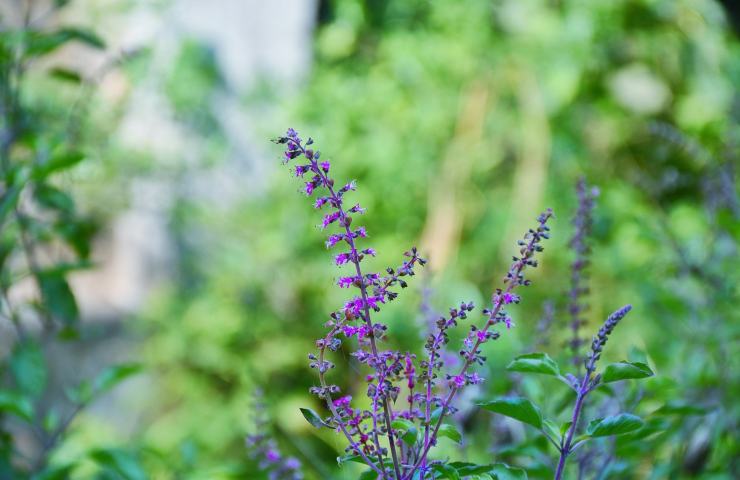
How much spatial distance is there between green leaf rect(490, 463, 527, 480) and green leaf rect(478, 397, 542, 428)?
0.04 meters

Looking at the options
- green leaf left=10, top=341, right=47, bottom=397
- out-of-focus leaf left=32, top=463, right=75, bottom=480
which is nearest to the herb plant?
out-of-focus leaf left=32, top=463, right=75, bottom=480

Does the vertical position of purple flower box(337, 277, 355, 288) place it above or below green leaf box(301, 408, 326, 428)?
above

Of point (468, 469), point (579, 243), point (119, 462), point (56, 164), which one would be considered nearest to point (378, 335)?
point (468, 469)

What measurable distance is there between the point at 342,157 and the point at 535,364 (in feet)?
10.7

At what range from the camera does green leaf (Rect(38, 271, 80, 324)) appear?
4.95 feet

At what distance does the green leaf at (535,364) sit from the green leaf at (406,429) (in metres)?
0.11

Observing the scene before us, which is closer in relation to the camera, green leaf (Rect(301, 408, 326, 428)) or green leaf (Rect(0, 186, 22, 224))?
green leaf (Rect(301, 408, 326, 428))

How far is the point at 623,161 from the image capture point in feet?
14.4


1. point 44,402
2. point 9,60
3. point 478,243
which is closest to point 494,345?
point 478,243

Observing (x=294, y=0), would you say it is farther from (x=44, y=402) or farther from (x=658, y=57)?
(x=44, y=402)

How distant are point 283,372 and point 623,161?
218cm

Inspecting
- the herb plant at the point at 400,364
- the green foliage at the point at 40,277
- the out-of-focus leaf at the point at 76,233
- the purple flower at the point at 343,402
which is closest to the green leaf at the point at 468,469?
the herb plant at the point at 400,364

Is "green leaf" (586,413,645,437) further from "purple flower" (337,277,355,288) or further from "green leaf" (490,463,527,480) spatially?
"purple flower" (337,277,355,288)

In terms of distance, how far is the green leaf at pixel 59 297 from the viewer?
4.95 feet
